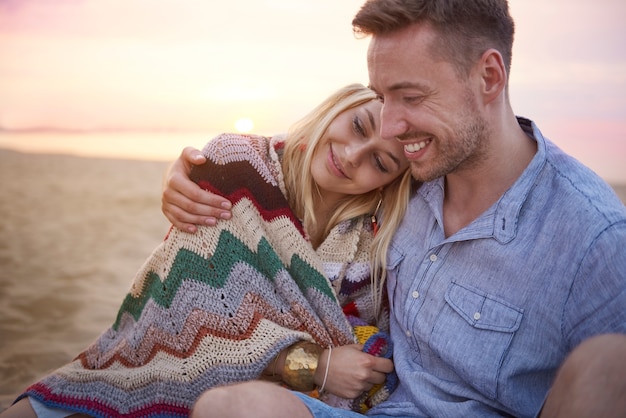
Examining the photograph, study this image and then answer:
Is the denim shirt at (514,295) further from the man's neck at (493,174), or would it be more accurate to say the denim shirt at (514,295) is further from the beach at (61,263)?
the beach at (61,263)

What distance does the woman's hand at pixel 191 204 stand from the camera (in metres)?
2.51

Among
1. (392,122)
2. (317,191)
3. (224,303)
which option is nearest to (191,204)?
(224,303)

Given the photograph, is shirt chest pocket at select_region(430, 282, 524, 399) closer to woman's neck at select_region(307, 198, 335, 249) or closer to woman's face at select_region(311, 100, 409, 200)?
woman's face at select_region(311, 100, 409, 200)

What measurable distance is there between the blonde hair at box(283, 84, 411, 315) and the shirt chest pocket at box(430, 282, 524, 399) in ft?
1.68

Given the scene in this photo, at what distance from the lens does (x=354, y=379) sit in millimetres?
2340

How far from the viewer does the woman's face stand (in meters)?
2.69

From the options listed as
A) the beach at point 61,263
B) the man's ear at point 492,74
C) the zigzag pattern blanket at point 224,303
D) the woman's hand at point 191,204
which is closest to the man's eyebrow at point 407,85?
the man's ear at point 492,74

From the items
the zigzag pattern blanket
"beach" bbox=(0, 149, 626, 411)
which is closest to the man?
the zigzag pattern blanket

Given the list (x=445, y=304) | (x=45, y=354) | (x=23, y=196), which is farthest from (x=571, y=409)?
(x=23, y=196)

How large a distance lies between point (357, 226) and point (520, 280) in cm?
96

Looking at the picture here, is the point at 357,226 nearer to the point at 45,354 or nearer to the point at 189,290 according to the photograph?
the point at 189,290

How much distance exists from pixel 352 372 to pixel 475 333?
1.78ft

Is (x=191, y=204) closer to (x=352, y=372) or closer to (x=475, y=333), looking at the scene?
(x=352, y=372)

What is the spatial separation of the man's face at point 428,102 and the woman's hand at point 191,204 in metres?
0.80
